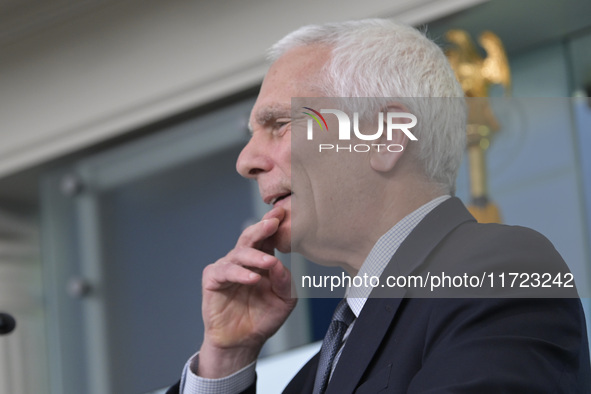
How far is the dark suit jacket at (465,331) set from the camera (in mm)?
852

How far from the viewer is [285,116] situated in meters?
1.21

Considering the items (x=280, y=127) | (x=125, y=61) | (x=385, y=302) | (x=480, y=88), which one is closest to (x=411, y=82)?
(x=280, y=127)

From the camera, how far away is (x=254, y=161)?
1206 mm

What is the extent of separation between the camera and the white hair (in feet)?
3.84

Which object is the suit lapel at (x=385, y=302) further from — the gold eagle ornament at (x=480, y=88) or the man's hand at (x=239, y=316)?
the gold eagle ornament at (x=480, y=88)

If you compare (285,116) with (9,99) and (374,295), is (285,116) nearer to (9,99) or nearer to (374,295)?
(374,295)

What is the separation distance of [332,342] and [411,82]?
1.24 ft

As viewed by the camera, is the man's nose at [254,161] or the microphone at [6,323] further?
the microphone at [6,323]

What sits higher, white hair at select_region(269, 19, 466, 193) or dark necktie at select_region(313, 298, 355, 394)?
white hair at select_region(269, 19, 466, 193)

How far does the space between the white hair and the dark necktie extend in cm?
22

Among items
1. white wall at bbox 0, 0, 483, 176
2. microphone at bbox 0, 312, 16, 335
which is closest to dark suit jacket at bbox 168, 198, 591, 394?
microphone at bbox 0, 312, 16, 335

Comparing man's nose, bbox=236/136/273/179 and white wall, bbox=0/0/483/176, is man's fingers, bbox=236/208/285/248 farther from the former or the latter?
white wall, bbox=0/0/483/176
